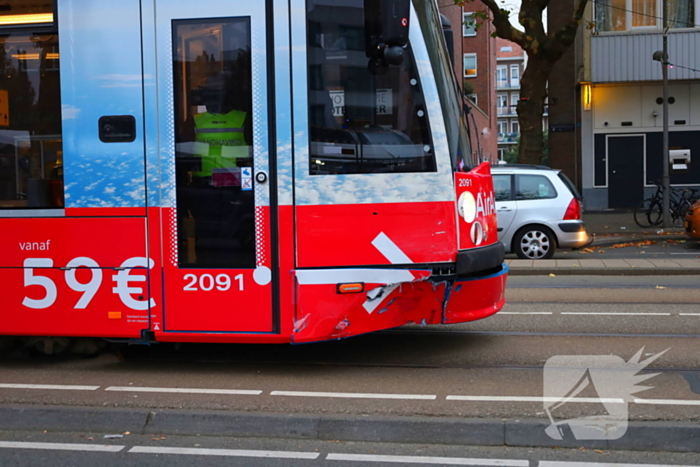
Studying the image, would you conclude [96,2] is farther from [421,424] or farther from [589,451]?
[589,451]

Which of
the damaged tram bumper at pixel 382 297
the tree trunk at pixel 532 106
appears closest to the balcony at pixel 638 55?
the tree trunk at pixel 532 106

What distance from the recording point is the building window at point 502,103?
111562 mm

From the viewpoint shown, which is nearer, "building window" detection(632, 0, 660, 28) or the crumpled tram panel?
the crumpled tram panel

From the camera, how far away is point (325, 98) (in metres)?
5.59

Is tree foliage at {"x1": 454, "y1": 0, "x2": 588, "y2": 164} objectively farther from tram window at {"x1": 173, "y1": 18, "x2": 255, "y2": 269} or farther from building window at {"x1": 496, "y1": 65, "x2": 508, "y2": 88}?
building window at {"x1": 496, "y1": 65, "x2": 508, "y2": 88}

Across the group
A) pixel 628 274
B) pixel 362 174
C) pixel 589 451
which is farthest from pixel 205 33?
pixel 628 274

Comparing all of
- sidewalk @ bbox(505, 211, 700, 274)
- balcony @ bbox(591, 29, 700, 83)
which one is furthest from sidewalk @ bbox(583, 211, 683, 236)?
sidewalk @ bbox(505, 211, 700, 274)

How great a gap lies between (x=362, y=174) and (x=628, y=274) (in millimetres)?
7522

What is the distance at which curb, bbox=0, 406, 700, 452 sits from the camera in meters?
4.46

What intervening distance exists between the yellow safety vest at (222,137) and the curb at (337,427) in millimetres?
1733

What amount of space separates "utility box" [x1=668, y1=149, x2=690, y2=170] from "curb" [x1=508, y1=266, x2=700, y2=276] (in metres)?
14.0

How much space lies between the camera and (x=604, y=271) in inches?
473

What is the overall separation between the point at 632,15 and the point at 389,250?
22867mm

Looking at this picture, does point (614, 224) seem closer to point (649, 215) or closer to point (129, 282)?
point (649, 215)
